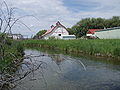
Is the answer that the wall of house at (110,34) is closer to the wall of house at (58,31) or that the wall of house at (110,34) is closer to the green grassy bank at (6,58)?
the wall of house at (58,31)

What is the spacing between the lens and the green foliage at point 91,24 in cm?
5341

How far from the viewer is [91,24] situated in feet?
181

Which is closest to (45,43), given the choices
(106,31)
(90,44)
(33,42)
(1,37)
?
(33,42)

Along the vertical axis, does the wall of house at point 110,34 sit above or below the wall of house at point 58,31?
below

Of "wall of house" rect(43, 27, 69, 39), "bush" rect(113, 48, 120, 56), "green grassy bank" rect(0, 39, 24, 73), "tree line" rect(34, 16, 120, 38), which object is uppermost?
"tree line" rect(34, 16, 120, 38)

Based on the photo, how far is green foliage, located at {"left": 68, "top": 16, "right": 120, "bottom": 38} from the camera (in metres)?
53.4

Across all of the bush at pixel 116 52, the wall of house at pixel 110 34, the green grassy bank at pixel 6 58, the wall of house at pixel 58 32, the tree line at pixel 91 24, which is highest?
the tree line at pixel 91 24

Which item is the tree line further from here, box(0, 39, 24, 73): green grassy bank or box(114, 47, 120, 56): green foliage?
box(0, 39, 24, 73): green grassy bank

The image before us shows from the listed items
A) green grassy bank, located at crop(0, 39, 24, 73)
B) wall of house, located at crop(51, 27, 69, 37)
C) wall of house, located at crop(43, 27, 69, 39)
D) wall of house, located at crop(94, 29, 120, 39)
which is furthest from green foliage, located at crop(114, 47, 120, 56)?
wall of house, located at crop(51, 27, 69, 37)

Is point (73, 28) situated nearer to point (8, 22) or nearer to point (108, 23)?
point (108, 23)

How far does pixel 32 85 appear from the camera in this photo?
26.6 feet

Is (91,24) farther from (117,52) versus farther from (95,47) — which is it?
(117,52)

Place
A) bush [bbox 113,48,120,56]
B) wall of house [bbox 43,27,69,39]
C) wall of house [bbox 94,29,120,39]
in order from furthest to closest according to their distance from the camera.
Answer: wall of house [bbox 43,27,69,39]
wall of house [bbox 94,29,120,39]
bush [bbox 113,48,120,56]

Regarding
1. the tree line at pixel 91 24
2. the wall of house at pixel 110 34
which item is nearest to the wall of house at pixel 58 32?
the tree line at pixel 91 24
